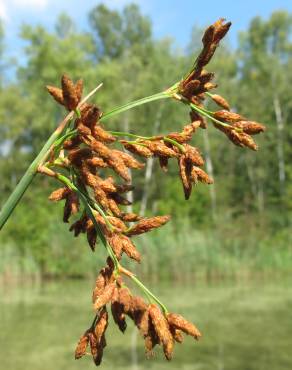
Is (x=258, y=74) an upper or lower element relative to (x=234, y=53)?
lower

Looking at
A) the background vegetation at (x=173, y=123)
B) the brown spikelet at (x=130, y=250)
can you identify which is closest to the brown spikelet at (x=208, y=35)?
the brown spikelet at (x=130, y=250)

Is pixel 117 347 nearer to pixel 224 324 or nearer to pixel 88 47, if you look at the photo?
pixel 224 324

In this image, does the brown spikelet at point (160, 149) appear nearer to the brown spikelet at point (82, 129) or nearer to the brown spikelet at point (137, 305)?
the brown spikelet at point (82, 129)

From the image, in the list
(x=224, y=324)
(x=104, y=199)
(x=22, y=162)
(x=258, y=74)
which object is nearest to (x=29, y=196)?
(x=22, y=162)

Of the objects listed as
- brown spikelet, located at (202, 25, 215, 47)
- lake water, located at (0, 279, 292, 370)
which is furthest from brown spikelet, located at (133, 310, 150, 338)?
lake water, located at (0, 279, 292, 370)

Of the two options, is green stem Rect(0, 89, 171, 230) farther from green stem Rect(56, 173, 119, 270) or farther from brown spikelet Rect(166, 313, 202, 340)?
brown spikelet Rect(166, 313, 202, 340)

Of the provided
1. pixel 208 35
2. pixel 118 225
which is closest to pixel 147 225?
pixel 118 225
